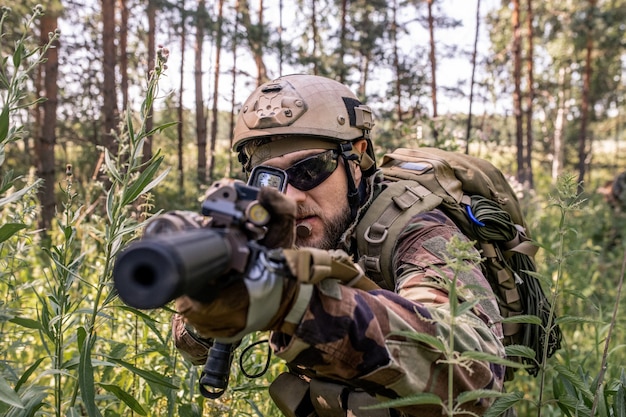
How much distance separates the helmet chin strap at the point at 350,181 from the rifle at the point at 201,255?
144 centimetres

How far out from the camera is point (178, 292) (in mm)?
1031

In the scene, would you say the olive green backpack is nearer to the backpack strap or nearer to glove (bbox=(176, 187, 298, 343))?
the backpack strap

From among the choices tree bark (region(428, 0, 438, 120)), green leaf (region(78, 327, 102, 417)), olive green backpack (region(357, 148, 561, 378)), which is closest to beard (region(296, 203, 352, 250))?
olive green backpack (region(357, 148, 561, 378))

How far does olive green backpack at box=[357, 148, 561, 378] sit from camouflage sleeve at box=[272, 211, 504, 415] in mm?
655

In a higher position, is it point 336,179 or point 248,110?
point 248,110

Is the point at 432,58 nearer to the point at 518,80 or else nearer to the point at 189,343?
the point at 518,80

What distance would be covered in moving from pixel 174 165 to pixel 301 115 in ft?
16.2

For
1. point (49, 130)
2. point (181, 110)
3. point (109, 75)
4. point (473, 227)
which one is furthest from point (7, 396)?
point (181, 110)

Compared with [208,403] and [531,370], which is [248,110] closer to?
[208,403]

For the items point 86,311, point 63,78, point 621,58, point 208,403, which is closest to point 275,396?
point 208,403

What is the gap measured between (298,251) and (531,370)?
7.10ft

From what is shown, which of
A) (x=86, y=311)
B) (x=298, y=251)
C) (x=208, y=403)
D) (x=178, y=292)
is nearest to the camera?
(x=178, y=292)

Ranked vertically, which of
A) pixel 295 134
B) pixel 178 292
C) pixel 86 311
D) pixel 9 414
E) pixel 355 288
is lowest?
pixel 9 414

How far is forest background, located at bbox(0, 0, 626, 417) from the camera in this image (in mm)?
1980
